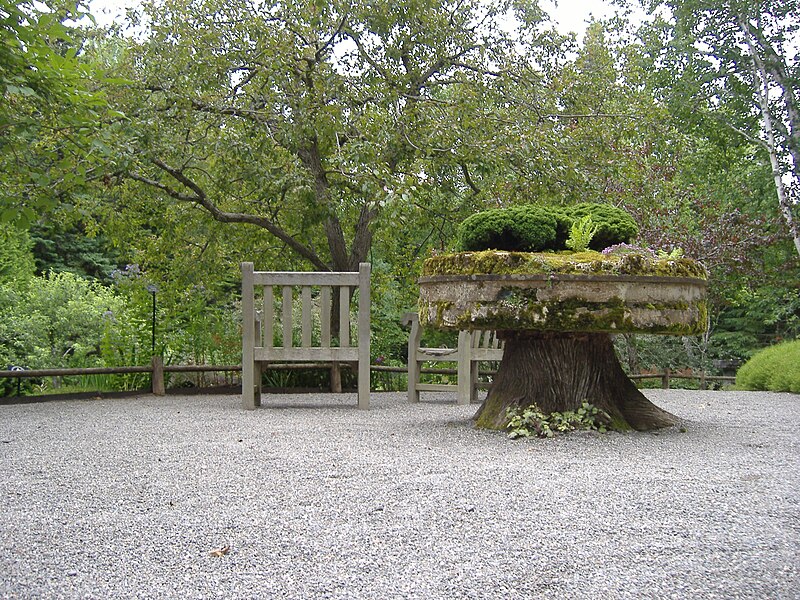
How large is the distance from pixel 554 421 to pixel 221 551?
2915 mm

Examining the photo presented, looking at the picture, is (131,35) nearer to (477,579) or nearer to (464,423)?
(464,423)

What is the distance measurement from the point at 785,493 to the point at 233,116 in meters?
7.67

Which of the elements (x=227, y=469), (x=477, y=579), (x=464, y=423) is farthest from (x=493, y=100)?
(x=477, y=579)

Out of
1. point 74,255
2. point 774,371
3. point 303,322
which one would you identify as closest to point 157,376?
point 303,322

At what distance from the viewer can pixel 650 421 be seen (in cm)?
539

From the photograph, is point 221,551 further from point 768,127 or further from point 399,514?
point 768,127

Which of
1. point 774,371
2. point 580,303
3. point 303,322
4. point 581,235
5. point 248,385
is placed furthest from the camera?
point 774,371

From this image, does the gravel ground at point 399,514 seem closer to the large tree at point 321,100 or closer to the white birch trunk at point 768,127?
the large tree at point 321,100

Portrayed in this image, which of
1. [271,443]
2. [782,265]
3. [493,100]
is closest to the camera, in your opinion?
[271,443]

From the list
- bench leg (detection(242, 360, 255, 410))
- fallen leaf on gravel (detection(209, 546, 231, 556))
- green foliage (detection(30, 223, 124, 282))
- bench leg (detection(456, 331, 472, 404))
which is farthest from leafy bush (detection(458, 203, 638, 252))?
green foliage (detection(30, 223, 124, 282))

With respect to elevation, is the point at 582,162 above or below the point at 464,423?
above

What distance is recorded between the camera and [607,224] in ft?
18.6

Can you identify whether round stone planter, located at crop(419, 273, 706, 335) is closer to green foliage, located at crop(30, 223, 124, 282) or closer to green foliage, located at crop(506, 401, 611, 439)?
green foliage, located at crop(506, 401, 611, 439)

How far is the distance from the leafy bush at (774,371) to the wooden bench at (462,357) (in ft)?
14.5
